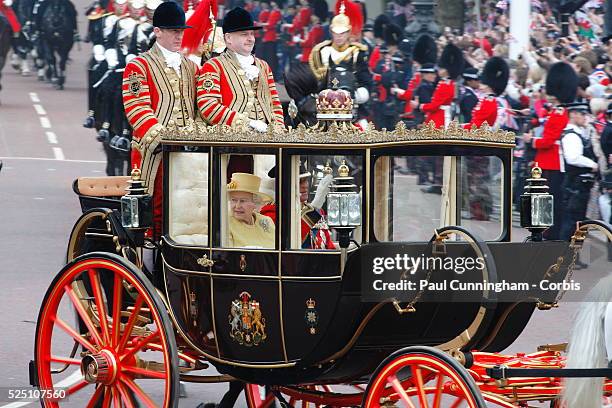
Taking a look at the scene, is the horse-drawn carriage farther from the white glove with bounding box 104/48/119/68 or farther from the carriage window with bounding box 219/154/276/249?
the white glove with bounding box 104/48/119/68

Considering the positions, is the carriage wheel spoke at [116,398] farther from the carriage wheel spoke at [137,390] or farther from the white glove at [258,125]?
the white glove at [258,125]

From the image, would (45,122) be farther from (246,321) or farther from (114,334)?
(246,321)

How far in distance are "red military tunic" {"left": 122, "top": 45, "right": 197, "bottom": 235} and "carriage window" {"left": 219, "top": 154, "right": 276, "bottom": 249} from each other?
0.73 metres

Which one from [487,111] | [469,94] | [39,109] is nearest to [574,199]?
[487,111]

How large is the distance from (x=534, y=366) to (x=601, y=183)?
765 cm

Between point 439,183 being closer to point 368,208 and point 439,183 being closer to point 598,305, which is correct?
point 368,208

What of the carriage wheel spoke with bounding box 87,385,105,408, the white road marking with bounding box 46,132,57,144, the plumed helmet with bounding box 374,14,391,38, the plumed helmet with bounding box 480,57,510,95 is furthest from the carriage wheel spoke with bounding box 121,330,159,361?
the plumed helmet with bounding box 374,14,391,38

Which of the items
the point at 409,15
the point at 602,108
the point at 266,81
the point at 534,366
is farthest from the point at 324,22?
the point at 534,366

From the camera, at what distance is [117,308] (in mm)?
7660

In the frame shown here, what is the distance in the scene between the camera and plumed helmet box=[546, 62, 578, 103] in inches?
576

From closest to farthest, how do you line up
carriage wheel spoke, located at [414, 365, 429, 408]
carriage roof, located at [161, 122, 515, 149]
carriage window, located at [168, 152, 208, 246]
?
carriage wheel spoke, located at [414, 365, 429, 408], carriage roof, located at [161, 122, 515, 149], carriage window, located at [168, 152, 208, 246]

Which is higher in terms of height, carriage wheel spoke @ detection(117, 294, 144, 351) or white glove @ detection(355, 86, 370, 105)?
white glove @ detection(355, 86, 370, 105)

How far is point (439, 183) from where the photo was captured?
23.7 feet

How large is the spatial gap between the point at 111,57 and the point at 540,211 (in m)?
11.7
